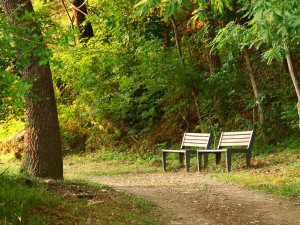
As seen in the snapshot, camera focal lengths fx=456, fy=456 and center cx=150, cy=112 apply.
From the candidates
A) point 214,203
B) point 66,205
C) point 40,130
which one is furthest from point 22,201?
point 40,130

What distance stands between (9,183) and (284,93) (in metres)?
9.28

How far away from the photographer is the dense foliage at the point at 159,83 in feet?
45.5

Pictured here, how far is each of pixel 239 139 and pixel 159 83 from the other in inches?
150

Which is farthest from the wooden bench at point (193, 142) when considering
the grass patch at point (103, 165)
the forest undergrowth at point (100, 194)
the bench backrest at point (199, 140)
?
the grass patch at point (103, 165)

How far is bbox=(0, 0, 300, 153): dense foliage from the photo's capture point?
13859mm

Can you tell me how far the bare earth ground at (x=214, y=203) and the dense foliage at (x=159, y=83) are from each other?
4.13 m

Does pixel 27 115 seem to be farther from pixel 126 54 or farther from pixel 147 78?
pixel 126 54

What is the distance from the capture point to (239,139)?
1205 centimetres

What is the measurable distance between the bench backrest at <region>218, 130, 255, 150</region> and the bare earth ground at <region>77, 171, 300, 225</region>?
1894mm

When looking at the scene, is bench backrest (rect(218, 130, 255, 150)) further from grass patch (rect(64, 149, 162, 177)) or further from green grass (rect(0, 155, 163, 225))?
green grass (rect(0, 155, 163, 225))

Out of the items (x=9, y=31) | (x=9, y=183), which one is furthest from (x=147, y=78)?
(x=9, y=31)

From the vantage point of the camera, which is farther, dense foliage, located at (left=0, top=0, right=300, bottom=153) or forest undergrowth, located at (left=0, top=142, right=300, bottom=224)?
dense foliage, located at (left=0, top=0, right=300, bottom=153)

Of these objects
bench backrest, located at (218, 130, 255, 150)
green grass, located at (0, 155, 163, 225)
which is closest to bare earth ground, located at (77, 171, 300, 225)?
green grass, located at (0, 155, 163, 225)

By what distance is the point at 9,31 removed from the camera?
5371 mm
